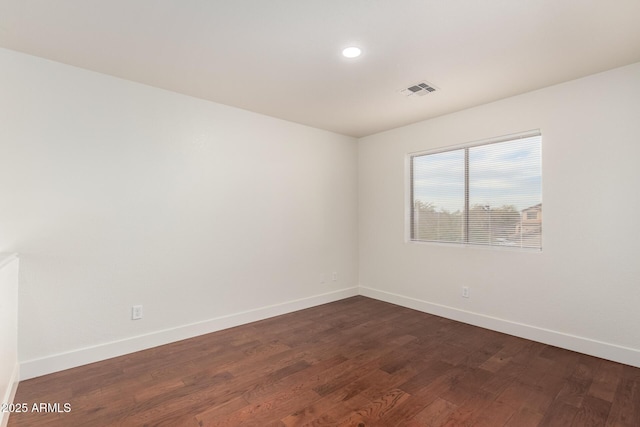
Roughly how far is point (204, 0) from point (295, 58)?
31.7 inches

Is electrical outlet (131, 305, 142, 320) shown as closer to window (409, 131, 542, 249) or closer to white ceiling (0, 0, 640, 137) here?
white ceiling (0, 0, 640, 137)

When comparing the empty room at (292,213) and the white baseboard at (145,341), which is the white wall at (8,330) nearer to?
the empty room at (292,213)

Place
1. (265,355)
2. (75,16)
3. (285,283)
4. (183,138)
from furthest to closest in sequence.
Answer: (285,283)
(183,138)
(265,355)
(75,16)

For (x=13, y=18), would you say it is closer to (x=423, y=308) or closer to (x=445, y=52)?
(x=445, y=52)

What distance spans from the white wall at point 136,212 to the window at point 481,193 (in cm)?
160

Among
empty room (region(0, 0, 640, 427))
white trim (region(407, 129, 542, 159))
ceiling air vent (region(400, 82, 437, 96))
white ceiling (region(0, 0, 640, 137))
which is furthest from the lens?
white trim (region(407, 129, 542, 159))

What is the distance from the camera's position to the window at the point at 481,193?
10.6 ft

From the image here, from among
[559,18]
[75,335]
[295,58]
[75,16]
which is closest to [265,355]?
[75,335]

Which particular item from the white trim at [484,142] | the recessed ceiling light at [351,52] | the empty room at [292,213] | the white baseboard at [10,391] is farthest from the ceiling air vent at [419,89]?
the white baseboard at [10,391]

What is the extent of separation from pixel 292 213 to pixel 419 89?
2095mm

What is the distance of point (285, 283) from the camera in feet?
13.2

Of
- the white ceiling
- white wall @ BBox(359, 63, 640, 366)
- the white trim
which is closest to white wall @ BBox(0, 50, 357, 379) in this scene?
the white ceiling

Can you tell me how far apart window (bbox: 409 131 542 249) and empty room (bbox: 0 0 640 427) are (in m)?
0.02

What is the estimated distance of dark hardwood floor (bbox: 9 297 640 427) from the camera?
6.28ft
